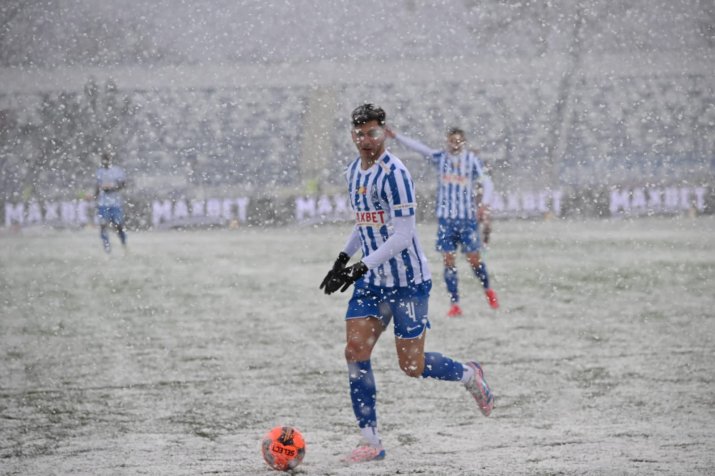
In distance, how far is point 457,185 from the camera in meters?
9.30

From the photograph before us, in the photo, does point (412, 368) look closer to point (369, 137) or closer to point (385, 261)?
point (385, 261)

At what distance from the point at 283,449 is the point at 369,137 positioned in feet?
4.90

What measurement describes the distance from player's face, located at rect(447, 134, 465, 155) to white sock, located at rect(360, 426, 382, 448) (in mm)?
4761

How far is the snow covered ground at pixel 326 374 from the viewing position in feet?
15.2

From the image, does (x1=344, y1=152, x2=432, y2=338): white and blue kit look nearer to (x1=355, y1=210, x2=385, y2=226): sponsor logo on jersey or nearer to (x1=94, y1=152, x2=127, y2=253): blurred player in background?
(x1=355, y1=210, x2=385, y2=226): sponsor logo on jersey

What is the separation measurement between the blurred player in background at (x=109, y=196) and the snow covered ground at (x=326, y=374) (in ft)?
8.40

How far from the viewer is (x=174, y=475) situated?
4297 millimetres

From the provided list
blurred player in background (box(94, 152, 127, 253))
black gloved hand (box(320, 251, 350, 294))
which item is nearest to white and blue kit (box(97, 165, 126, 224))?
blurred player in background (box(94, 152, 127, 253))

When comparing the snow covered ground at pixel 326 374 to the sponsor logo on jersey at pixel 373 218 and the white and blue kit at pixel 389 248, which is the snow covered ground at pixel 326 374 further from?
the sponsor logo on jersey at pixel 373 218

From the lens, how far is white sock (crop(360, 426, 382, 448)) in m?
4.57

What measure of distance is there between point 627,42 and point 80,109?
780 inches

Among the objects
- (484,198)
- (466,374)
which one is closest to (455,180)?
(484,198)

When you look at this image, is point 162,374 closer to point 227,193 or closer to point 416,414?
point 416,414

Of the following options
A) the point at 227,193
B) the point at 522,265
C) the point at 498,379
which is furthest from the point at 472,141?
the point at 498,379
